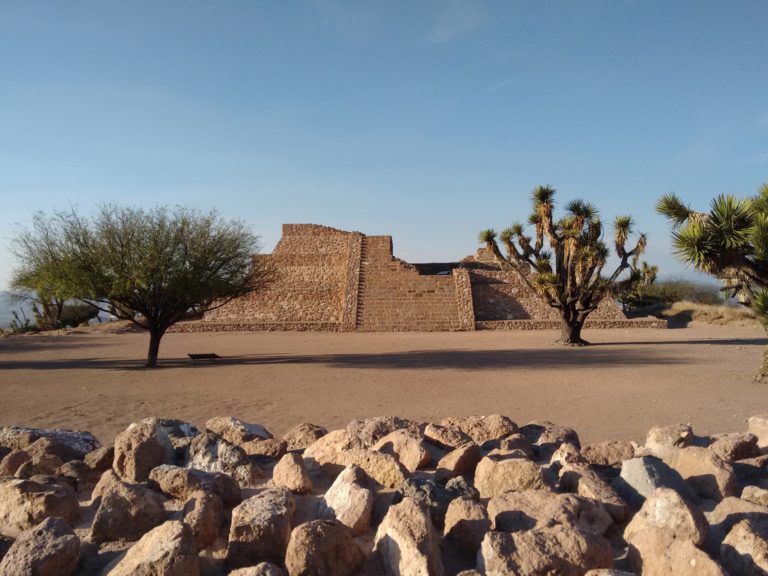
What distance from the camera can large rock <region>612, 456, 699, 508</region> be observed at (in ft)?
11.9

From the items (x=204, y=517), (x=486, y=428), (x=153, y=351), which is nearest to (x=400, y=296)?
(x=153, y=351)

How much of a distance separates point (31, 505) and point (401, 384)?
911 cm

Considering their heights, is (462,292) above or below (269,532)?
above

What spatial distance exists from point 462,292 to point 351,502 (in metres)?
27.8

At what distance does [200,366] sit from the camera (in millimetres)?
16203

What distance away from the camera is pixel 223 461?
168 inches

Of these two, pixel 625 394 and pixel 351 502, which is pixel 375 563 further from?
pixel 625 394

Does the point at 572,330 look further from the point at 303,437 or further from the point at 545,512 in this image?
the point at 545,512

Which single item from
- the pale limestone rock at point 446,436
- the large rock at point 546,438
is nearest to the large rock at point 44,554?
the pale limestone rock at point 446,436

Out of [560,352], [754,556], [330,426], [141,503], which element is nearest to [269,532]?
[141,503]

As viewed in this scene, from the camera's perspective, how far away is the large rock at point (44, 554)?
9.34 ft

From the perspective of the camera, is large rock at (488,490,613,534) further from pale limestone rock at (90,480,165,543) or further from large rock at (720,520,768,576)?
pale limestone rock at (90,480,165,543)

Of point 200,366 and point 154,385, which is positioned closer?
point 154,385

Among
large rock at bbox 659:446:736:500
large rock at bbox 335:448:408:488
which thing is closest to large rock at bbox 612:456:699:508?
large rock at bbox 659:446:736:500
